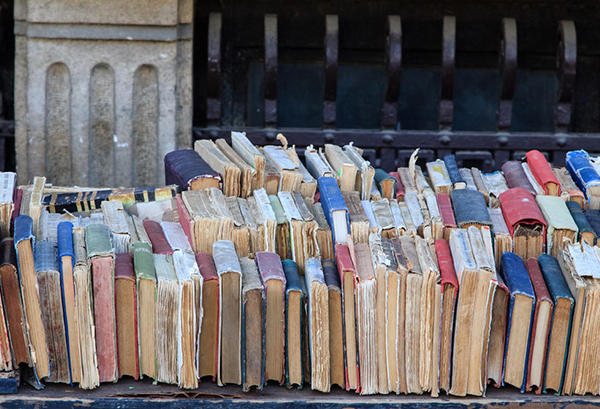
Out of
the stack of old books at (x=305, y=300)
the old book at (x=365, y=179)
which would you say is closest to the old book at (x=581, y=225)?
the stack of old books at (x=305, y=300)

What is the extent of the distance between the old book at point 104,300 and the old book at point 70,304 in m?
0.06

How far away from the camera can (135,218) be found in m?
2.95

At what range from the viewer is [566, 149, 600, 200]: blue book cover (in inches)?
124

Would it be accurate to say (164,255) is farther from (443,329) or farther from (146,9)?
(146,9)

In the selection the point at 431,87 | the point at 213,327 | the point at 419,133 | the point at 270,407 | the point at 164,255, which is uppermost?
the point at 431,87

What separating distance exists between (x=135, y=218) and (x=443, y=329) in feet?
3.76

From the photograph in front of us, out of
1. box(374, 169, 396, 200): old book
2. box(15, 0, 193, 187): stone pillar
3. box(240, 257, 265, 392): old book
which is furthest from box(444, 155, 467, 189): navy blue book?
box(15, 0, 193, 187): stone pillar

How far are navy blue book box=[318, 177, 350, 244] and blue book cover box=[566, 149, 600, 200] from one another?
971mm

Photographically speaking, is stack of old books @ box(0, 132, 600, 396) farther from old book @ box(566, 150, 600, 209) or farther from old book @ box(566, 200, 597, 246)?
old book @ box(566, 150, 600, 209)

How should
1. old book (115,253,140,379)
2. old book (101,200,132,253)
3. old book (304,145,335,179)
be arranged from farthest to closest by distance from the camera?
old book (304,145,335,179) < old book (101,200,132,253) < old book (115,253,140,379)

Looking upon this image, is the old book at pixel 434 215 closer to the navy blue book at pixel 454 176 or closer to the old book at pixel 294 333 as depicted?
the navy blue book at pixel 454 176

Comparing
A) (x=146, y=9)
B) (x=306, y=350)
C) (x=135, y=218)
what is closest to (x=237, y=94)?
(x=146, y=9)

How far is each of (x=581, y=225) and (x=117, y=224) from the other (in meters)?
1.59

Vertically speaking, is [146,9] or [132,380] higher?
[146,9]
